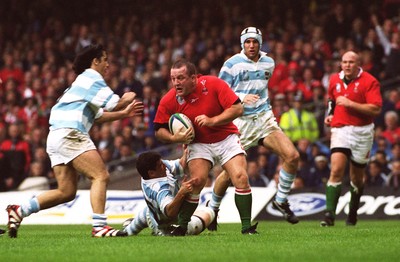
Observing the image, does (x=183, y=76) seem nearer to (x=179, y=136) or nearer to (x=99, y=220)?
(x=179, y=136)

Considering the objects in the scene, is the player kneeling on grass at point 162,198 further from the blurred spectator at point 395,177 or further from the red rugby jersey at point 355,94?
the blurred spectator at point 395,177

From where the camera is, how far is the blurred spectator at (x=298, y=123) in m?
21.1

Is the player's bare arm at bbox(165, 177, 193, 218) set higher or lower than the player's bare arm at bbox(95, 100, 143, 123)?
lower

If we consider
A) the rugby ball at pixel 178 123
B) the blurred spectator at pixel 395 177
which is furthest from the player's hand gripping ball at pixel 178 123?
the blurred spectator at pixel 395 177

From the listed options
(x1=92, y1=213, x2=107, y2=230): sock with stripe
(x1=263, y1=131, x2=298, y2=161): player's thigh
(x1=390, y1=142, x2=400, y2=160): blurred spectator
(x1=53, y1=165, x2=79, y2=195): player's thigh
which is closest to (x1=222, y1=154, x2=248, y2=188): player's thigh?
(x1=92, y1=213, x2=107, y2=230): sock with stripe

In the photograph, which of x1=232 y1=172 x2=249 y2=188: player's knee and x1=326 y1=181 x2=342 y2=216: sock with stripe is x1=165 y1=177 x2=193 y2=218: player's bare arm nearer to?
x1=232 y1=172 x2=249 y2=188: player's knee

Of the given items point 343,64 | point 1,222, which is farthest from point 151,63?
point 343,64

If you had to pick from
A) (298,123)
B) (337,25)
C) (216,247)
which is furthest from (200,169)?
(337,25)

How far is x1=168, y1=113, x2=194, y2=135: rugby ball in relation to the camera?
12.0 meters

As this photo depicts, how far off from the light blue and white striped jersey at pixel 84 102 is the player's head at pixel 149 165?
70 centimetres

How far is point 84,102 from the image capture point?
12.4 m

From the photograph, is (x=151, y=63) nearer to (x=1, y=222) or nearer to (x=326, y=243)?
(x=1, y=222)

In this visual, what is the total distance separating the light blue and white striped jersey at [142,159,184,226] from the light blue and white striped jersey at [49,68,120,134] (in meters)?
1.01

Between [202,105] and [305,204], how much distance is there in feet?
21.7
